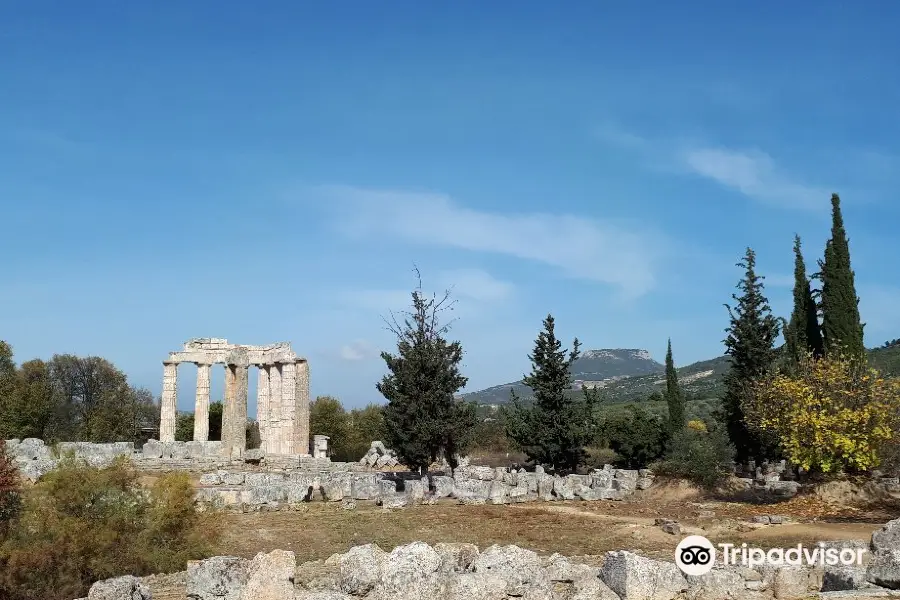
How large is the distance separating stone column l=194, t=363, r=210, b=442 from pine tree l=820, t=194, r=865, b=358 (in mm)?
30613

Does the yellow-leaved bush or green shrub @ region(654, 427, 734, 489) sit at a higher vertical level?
the yellow-leaved bush

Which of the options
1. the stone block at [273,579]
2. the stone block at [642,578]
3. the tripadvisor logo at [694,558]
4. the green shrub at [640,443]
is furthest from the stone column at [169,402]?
the stone block at [642,578]

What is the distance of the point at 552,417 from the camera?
32.0m

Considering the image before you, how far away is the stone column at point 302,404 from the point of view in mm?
40062

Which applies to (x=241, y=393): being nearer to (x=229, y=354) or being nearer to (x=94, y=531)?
(x=229, y=354)

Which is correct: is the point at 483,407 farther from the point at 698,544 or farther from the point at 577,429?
the point at 698,544

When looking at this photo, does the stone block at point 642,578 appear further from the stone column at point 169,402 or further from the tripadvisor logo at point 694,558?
the stone column at point 169,402

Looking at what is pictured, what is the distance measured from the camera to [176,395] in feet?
134

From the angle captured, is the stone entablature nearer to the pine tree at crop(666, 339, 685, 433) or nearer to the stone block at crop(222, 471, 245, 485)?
the stone block at crop(222, 471, 245, 485)

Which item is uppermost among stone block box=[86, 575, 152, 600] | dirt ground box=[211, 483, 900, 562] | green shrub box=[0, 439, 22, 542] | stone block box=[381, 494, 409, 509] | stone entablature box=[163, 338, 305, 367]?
stone entablature box=[163, 338, 305, 367]

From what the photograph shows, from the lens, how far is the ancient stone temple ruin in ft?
131

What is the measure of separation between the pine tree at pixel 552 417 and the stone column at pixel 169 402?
61.4 ft

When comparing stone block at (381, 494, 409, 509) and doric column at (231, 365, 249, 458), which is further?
doric column at (231, 365, 249, 458)

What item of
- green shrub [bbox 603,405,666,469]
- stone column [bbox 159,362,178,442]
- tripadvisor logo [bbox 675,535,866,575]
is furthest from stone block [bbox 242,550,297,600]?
stone column [bbox 159,362,178,442]
